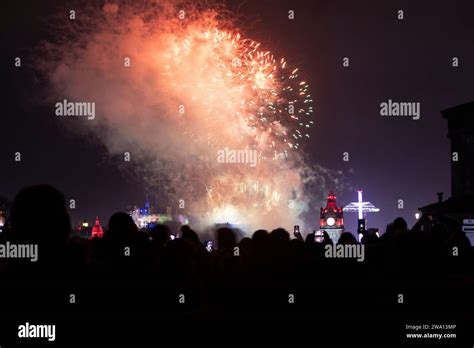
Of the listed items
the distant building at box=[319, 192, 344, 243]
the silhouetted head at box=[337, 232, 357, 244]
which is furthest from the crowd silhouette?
the distant building at box=[319, 192, 344, 243]

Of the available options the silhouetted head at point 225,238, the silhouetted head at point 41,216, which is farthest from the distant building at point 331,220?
the silhouetted head at point 41,216

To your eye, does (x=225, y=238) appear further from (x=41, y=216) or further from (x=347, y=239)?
(x=41, y=216)

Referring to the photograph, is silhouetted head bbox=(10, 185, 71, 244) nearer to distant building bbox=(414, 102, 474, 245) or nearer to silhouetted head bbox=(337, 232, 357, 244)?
silhouetted head bbox=(337, 232, 357, 244)

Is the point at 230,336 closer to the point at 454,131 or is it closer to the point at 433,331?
the point at 433,331

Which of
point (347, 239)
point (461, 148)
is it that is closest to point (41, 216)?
point (347, 239)

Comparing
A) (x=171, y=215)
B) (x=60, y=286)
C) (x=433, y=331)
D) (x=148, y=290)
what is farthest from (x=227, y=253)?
(x=171, y=215)

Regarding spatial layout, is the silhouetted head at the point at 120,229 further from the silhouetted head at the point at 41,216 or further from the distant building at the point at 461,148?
the distant building at the point at 461,148
